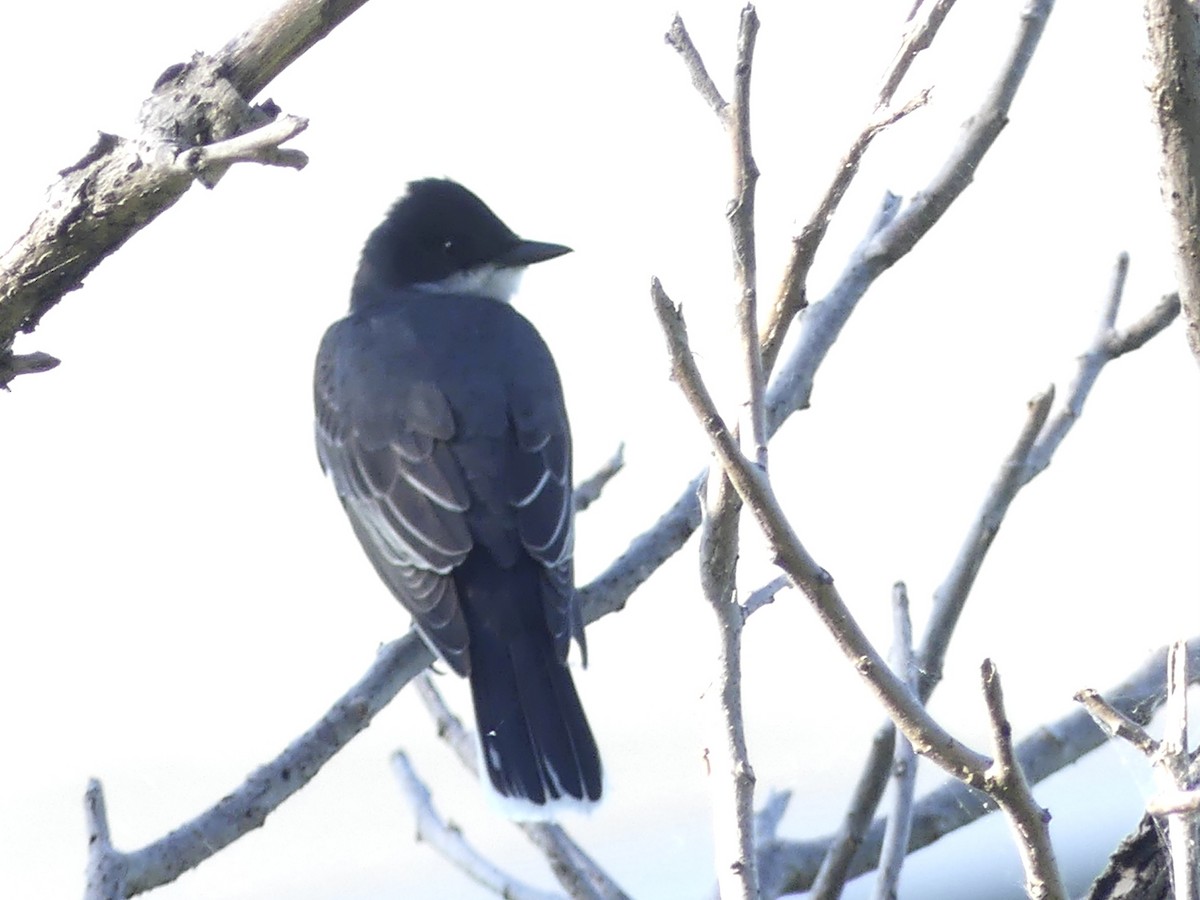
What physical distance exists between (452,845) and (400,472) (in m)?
1.55

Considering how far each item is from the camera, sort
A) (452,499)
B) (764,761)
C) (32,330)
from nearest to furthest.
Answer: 1. (32,330)
2. (764,761)
3. (452,499)

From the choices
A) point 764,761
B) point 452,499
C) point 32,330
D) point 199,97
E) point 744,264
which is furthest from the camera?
point 452,499

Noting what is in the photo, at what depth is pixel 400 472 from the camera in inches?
177

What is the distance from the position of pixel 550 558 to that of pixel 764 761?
0.73m

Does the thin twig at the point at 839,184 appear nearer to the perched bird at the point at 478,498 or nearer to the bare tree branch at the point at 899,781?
the bare tree branch at the point at 899,781

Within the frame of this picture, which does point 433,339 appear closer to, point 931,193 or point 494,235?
point 494,235

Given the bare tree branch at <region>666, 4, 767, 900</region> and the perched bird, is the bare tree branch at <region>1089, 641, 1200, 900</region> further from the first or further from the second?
the perched bird

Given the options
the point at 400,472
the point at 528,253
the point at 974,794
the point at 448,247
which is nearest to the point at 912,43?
the point at 974,794

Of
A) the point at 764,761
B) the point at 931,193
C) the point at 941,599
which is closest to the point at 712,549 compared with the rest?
the point at 941,599

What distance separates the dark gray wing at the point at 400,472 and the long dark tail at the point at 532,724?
113 mm

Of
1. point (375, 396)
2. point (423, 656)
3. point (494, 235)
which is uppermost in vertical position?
point (494, 235)

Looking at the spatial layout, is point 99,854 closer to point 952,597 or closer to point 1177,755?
point 952,597

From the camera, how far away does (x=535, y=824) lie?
3350 millimetres

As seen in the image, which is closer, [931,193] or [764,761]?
[931,193]
